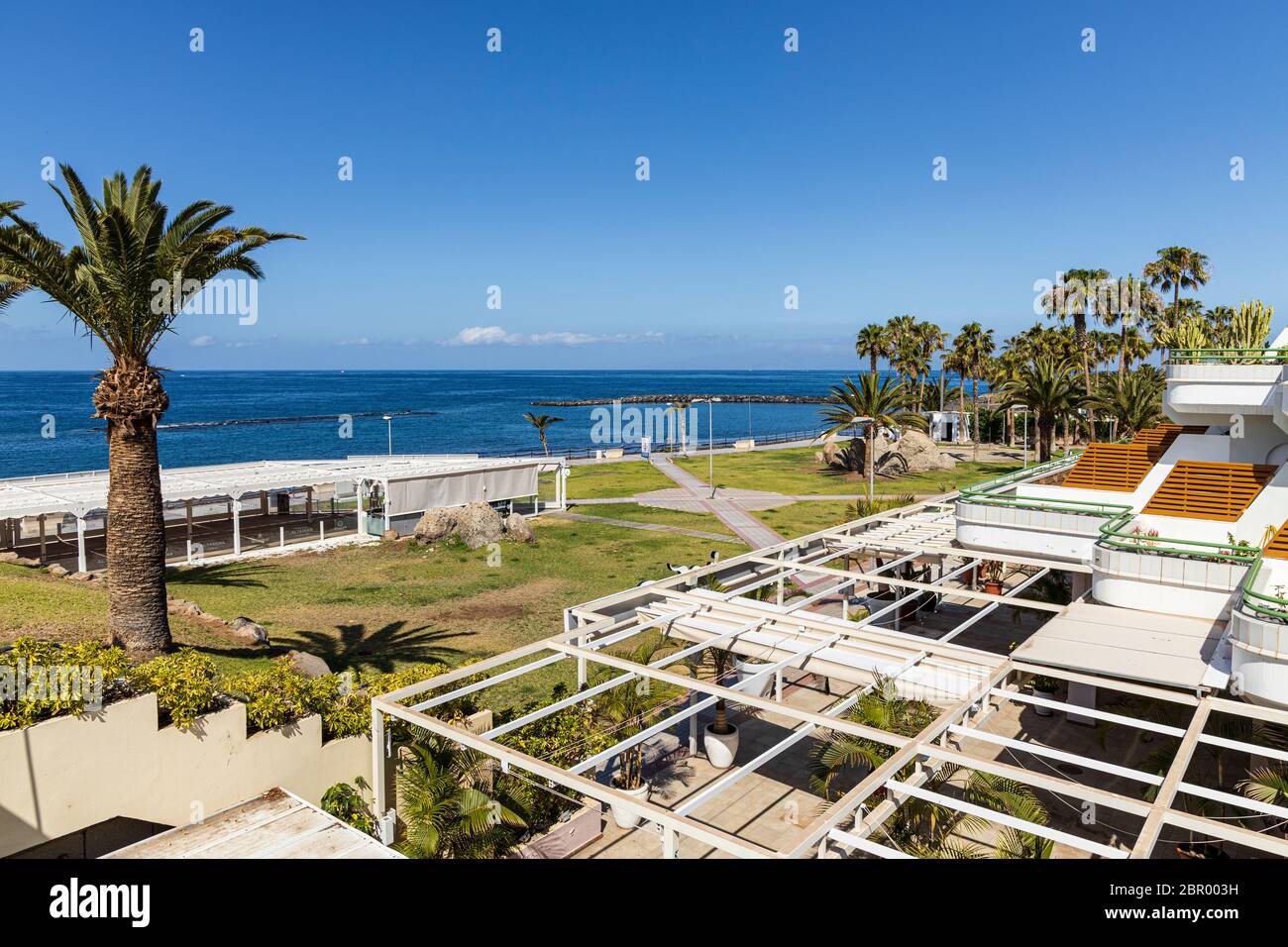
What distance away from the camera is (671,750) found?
1579 cm

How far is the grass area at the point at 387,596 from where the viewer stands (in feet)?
66.6

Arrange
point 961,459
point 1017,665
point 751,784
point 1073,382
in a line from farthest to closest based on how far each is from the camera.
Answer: point 961,459, point 1073,382, point 751,784, point 1017,665

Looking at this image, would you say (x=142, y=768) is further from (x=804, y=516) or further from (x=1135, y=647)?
(x=804, y=516)

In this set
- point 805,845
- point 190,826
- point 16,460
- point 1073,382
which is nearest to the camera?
point 805,845

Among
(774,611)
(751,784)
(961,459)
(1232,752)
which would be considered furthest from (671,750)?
(961,459)

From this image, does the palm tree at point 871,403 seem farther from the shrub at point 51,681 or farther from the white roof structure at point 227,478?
the shrub at point 51,681

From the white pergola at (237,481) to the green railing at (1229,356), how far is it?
3028 centimetres

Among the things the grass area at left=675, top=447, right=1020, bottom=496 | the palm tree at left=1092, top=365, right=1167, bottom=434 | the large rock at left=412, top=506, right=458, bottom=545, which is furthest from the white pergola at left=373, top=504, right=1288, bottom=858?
the palm tree at left=1092, top=365, right=1167, bottom=434

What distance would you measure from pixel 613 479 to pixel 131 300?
44.0 meters

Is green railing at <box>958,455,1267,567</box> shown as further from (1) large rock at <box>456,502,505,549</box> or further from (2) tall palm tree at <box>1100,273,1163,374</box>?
(2) tall palm tree at <box>1100,273,1163,374</box>

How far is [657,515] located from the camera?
43.8 m

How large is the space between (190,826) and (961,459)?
2536 inches

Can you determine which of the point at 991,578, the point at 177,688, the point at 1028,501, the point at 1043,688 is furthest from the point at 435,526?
the point at 1043,688
